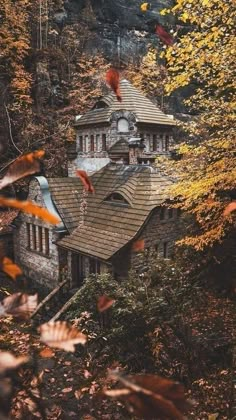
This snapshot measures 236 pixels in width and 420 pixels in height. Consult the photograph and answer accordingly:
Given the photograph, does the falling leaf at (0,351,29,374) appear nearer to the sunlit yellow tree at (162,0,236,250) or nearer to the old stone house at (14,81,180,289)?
the sunlit yellow tree at (162,0,236,250)

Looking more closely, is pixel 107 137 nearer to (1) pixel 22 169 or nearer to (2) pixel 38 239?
(2) pixel 38 239

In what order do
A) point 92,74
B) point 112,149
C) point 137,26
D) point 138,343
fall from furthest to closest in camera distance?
1. point 137,26
2. point 92,74
3. point 112,149
4. point 138,343

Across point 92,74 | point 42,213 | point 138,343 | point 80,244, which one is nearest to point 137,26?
point 92,74

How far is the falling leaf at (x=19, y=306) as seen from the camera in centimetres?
135

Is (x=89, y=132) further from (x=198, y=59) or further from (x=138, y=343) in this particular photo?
(x=138, y=343)

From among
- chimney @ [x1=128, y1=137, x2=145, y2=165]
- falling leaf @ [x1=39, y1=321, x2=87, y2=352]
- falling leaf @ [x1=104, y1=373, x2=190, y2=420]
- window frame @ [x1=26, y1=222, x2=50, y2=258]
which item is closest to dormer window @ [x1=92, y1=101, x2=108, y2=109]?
chimney @ [x1=128, y1=137, x2=145, y2=165]

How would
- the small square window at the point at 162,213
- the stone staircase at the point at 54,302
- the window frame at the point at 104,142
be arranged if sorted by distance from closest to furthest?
the stone staircase at the point at 54,302 → the small square window at the point at 162,213 → the window frame at the point at 104,142

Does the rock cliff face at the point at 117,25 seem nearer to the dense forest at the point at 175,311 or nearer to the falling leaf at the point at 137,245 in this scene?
the falling leaf at the point at 137,245

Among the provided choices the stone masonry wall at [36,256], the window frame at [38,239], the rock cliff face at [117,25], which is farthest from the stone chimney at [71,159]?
the rock cliff face at [117,25]

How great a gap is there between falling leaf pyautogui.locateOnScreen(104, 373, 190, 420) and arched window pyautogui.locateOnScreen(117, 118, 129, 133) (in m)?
18.4

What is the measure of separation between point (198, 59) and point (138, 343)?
6.47 meters

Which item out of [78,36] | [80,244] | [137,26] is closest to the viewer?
[80,244]

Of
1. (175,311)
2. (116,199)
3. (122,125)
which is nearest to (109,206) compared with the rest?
(116,199)

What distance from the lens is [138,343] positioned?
279 inches
